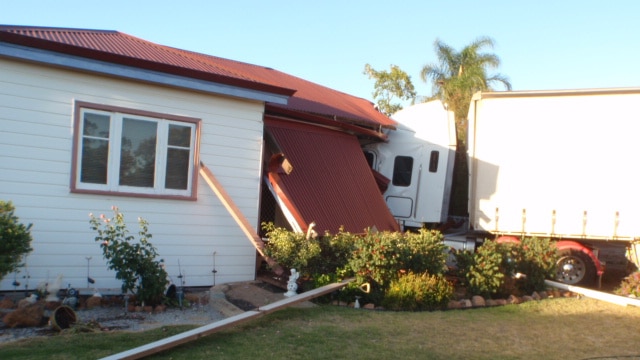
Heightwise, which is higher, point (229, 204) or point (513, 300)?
point (229, 204)

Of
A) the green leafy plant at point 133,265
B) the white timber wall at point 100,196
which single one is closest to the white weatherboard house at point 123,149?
the white timber wall at point 100,196

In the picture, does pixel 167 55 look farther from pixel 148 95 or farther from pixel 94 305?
pixel 94 305

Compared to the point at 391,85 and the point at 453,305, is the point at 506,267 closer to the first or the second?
the point at 453,305

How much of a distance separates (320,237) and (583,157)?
20.3 ft

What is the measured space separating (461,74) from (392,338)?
849 inches

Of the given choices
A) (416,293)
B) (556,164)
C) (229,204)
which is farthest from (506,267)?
(229,204)

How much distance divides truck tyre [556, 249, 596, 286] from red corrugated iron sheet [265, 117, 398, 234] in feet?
11.9

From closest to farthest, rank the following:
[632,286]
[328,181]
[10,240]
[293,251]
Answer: [10,240] < [293,251] < [632,286] < [328,181]

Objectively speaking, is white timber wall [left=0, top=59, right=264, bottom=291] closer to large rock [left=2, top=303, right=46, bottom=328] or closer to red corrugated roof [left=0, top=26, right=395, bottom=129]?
red corrugated roof [left=0, top=26, right=395, bottom=129]

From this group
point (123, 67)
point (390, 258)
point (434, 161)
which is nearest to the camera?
point (123, 67)

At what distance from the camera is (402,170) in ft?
44.9

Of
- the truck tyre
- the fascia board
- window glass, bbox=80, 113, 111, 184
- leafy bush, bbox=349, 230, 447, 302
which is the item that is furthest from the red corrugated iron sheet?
the truck tyre

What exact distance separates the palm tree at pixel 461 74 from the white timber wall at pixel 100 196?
15947 mm

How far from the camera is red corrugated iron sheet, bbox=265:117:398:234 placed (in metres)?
10.1
